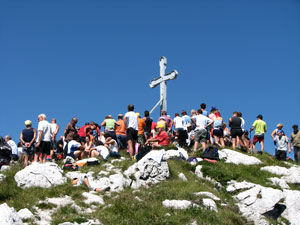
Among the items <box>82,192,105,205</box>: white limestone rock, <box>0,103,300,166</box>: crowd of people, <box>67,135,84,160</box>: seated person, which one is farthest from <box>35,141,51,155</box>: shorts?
<box>82,192,105,205</box>: white limestone rock

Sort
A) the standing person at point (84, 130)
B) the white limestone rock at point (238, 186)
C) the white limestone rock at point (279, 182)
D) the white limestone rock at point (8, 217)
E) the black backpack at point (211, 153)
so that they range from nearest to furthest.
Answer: the white limestone rock at point (8, 217) < the white limestone rock at point (238, 186) < the white limestone rock at point (279, 182) < the black backpack at point (211, 153) < the standing person at point (84, 130)

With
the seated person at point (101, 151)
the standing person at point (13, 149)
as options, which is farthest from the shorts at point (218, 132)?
the standing person at point (13, 149)

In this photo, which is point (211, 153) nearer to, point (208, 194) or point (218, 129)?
point (218, 129)

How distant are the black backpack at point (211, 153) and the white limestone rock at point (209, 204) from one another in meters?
4.65

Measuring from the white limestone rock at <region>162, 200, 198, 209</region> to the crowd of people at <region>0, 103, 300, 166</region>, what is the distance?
480cm

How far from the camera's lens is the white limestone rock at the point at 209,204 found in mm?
10539

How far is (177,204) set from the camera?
10.5 meters

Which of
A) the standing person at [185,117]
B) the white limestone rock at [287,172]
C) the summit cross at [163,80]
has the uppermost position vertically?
the summit cross at [163,80]

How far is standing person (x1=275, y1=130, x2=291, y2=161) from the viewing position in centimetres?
1762

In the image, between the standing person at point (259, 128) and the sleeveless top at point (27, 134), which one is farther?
the standing person at point (259, 128)

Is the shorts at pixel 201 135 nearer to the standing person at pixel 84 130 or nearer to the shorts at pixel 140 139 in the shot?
the shorts at pixel 140 139

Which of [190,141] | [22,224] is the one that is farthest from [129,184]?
[190,141]

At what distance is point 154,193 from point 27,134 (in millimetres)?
5527

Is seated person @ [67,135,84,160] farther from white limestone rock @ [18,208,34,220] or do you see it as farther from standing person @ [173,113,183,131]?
white limestone rock @ [18,208,34,220]
